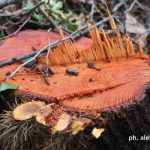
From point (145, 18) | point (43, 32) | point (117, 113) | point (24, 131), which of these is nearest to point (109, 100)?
point (117, 113)

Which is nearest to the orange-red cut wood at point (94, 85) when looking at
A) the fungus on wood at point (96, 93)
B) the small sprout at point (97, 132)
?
the fungus on wood at point (96, 93)

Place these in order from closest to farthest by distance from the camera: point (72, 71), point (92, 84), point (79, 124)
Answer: point (79, 124)
point (92, 84)
point (72, 71)

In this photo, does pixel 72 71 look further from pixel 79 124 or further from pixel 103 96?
pixel 79 124

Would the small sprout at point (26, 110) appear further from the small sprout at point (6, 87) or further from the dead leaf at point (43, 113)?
the small sprout at point (6, 87)

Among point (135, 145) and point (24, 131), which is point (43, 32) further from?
point (135, 145)

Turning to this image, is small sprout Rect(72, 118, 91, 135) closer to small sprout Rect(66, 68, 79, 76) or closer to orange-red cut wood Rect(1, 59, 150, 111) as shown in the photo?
orange-red cut wood Rect(1, 59, 150, 111)

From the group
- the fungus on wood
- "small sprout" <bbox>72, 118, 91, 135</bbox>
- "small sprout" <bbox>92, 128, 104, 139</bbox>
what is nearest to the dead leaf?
the fungus on wood

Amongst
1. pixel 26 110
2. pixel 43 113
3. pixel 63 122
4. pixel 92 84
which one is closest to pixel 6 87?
pixel 26 110
